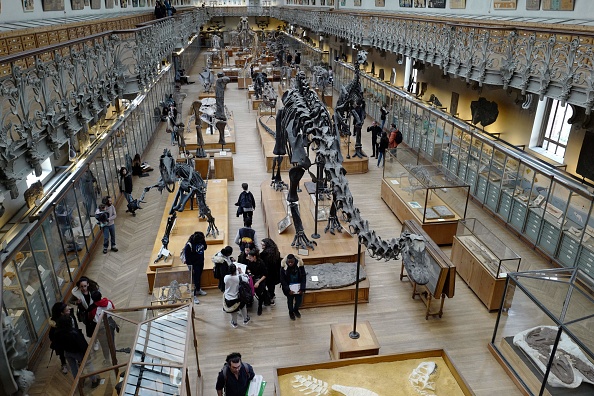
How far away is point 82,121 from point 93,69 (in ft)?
5.65

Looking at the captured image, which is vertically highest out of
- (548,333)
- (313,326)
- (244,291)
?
(244,291)

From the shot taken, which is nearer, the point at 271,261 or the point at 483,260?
the point at 271,261

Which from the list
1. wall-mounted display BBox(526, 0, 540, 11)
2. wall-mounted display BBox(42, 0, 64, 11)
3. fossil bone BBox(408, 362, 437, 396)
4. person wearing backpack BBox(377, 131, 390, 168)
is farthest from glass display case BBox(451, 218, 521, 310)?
wall-mounted display BBox(42, 0, 64, 11)

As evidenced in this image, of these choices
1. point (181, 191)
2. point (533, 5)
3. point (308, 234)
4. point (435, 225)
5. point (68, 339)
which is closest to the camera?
point (68, 339)

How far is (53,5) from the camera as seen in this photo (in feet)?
46.0

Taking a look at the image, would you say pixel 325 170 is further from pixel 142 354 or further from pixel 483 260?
pixel 142 354

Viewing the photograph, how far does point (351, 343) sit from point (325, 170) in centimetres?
281

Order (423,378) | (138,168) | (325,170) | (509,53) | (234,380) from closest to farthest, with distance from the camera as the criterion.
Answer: (234,380) < (423,378) < (325,170) < (509,53) < (138,168)

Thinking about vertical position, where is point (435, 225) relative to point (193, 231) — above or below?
above

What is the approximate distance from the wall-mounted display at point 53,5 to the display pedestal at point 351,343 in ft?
43.3

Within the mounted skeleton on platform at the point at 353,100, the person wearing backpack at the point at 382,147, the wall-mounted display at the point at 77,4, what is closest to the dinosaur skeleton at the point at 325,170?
the mounted skeleton on platform at the point at 353,100

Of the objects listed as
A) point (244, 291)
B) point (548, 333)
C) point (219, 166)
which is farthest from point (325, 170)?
point (219, 166)

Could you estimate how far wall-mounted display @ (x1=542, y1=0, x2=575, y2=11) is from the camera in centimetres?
1200

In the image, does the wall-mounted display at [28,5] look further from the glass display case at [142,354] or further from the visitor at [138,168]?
the glass display case at [142,354]
